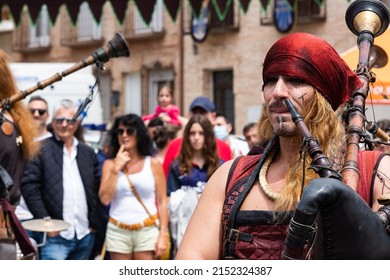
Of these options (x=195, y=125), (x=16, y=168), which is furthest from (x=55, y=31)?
(x=16, y=168)

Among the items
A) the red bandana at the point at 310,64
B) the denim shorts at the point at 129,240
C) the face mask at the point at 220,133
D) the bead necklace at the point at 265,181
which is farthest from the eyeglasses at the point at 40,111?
the red bandana at the point at 310,64

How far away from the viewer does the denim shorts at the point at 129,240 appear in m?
8.20

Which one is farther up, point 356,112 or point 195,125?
point 356,112

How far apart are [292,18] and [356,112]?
22.0m

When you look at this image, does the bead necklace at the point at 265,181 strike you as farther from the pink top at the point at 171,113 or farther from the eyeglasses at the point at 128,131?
the pink top at the point at 171,113

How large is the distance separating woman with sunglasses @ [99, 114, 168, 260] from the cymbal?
2.45ft

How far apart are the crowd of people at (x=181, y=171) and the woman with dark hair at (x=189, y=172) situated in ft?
0.04

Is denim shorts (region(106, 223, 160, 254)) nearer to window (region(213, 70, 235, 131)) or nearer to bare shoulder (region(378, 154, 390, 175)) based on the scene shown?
bare shoulder (region(378, 154, 390, 175))

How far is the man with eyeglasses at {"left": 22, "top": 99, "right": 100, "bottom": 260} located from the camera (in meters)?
8.02

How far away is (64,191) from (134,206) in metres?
0.56

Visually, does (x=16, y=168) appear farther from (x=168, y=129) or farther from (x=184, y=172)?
(x=168, y=129)

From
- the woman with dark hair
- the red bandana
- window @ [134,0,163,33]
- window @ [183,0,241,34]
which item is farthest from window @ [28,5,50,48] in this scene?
the red bandana

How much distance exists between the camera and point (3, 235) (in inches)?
203
